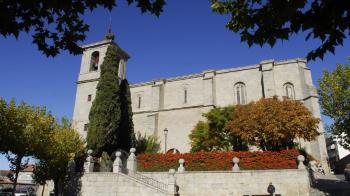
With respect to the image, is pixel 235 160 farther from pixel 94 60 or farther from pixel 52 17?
pixel 94 60

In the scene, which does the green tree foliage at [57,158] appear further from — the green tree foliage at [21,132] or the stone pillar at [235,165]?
the stone pillar at [235,165]

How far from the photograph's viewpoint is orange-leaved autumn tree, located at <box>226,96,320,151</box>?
21.4 m

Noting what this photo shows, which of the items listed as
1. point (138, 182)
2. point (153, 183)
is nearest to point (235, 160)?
point (153, 183)

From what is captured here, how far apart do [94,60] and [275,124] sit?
2203 cm

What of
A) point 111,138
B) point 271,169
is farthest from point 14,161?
point 271,169

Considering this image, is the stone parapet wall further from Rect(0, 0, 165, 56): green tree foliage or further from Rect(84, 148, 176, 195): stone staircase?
Rect(0, 0, 165, 56): green tree foliage

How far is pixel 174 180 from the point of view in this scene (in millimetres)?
18406

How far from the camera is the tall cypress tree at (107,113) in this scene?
2352cm

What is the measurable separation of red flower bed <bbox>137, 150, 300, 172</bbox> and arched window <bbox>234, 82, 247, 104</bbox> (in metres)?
16.3

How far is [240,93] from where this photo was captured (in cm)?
3625

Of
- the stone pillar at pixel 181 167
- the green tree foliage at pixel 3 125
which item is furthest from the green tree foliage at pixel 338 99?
the green tree foliage at pixel 3 125

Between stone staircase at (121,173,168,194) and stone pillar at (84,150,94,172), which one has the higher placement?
stone pillar at (84,150,94,172)

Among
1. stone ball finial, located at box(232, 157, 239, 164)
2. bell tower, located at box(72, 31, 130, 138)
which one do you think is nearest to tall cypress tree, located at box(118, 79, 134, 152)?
bell tower, located at box(72, 31, 130, 138)

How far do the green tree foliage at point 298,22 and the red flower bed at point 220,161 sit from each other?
15275 mm
